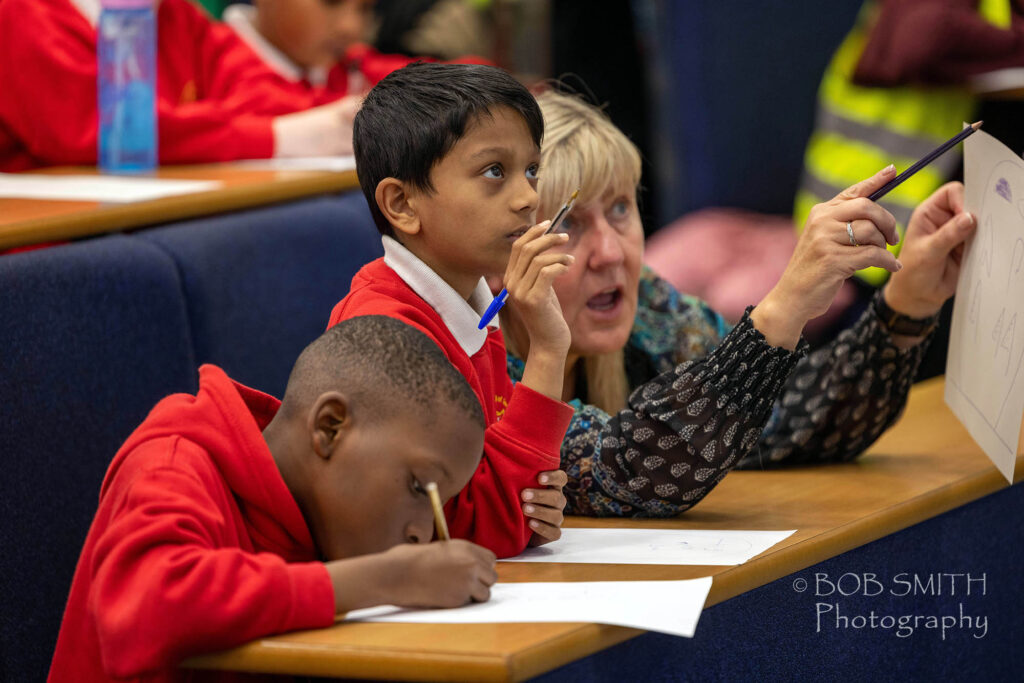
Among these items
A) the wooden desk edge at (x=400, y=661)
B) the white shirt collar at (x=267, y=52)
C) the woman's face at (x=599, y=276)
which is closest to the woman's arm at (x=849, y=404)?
the woman's face at (x=599, y=276)

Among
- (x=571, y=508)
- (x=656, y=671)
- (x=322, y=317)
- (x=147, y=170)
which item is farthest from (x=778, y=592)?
(x=147, y=170)

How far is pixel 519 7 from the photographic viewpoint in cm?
423

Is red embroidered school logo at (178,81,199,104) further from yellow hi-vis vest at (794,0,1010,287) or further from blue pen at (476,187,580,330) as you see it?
blue pen at (476,187,580,330)

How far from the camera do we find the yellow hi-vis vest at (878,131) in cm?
257

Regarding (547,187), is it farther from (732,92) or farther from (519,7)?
(519,7)

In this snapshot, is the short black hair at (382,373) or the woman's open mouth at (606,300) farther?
the woman's open mouth at (606,300)

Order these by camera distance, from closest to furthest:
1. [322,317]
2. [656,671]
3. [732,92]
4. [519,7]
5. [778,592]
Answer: [656,671] → [778,592] → [322,317] → [732,92] → [519,7]

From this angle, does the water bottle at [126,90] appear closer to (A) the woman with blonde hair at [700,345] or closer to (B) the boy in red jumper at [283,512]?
(A) the woman with blonde hair at [700,345]

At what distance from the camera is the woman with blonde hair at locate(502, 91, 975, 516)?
4.24ft

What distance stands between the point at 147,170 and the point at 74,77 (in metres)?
0.21

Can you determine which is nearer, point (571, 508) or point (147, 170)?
point (571, 508)

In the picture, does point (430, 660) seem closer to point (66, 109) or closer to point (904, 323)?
point (904, 323)

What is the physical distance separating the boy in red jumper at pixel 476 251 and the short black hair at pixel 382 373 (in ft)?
0.30

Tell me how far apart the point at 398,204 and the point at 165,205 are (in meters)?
0.72
